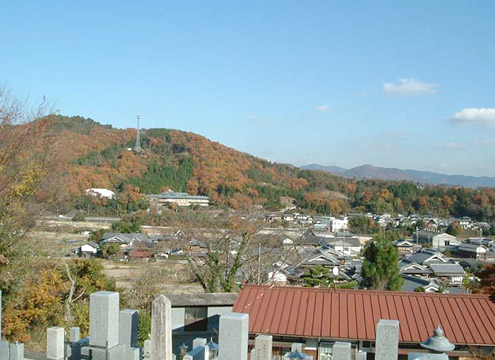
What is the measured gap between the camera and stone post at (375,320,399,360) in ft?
13.7

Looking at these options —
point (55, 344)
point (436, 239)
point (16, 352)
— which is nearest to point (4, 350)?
point (16, 352)

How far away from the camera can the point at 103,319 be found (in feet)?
15.2

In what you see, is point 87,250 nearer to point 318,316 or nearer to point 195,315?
point 195,315

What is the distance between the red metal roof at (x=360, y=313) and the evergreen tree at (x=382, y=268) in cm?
645

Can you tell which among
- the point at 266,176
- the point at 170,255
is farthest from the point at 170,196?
the point at 170,255

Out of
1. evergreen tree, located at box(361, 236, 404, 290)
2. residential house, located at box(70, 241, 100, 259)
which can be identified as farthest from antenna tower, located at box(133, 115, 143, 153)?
evergreen tree, located at box(361, 236, 404, 290)

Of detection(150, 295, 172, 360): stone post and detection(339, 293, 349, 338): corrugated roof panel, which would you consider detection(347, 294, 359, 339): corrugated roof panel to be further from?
detection(150, 295, 172, 360): stone post

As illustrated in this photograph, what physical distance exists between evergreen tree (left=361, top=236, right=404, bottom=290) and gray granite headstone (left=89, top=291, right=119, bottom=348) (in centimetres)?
1227

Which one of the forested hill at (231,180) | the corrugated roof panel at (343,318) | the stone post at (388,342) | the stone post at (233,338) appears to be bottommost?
the corrugated roof panel at (343,318)

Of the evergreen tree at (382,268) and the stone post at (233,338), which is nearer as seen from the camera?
the stone post at (233,338)

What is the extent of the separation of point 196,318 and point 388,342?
6.60 m

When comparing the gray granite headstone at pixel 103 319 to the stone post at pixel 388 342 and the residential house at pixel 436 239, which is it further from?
the residential house at pixel 436 239

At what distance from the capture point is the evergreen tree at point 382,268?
51.8 ft

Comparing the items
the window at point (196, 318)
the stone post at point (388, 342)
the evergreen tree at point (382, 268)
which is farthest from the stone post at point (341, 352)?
the evergreen tree at point (382, 268)
